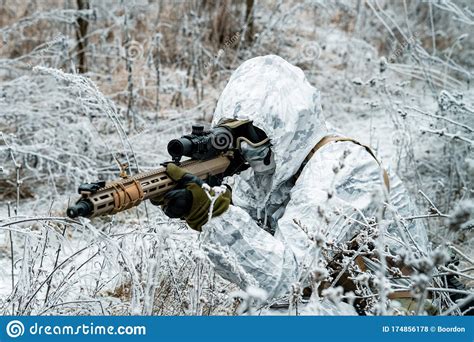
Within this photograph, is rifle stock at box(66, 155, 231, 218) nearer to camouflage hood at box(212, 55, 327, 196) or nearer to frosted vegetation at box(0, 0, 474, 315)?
frosted vegetation at box(0, 0, 474, 315)

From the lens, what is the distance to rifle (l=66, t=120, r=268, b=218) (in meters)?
1.80

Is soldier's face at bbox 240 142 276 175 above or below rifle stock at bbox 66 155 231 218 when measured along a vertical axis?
below

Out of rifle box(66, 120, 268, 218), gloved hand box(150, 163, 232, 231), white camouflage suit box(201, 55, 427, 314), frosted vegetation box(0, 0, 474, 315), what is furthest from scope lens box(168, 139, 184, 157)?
frosted vegetation box(0, 0, 474, 315)

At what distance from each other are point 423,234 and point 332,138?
2.03ft

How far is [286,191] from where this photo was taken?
2.59 meters

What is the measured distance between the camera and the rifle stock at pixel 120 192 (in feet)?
5.84

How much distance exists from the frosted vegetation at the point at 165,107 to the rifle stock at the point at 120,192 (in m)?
0.11

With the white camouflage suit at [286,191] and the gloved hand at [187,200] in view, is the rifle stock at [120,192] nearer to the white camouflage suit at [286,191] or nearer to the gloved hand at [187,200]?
the gloved hand at [187,200]

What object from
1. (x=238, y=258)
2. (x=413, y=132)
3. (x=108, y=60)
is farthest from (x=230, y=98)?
(x=108, y=60)

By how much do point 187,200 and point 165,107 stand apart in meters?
3.86

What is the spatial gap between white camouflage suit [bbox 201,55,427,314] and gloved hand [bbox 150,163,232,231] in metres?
0.05

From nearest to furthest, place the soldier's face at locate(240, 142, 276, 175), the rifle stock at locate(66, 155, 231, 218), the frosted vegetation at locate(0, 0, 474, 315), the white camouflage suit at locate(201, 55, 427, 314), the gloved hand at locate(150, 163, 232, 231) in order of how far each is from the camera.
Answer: the rifle stock at locate(66, 155, 231, 218) → the gloved hand at locate(150, 163, 232, 231) → the white camouflage suit at locate(201, 55, 427, 314) → the soldier's face at locate(240, 142, 276, 175) → the frosted vegetation at locate(0, 0, 474, 315)

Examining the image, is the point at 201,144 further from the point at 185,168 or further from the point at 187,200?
the point at 187,200

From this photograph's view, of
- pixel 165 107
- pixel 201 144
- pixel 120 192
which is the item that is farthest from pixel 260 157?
pixel 165 107
